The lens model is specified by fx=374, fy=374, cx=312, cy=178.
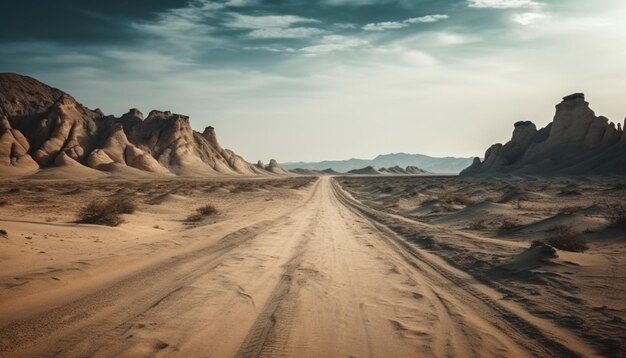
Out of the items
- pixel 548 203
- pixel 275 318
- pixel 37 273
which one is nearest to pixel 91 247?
pixel 37 273

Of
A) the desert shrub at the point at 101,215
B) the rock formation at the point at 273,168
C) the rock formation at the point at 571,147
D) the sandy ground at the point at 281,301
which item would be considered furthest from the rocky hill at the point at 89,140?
the rock formation at the point at 571,147

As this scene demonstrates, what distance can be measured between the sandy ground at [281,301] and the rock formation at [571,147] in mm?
64050

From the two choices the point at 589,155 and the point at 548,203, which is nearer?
the point at 548,203

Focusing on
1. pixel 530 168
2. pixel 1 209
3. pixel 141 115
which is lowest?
pixel 1 209

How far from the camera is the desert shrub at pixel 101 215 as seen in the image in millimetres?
13281

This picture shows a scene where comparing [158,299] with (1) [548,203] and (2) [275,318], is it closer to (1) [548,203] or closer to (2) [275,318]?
(2) [275,318]

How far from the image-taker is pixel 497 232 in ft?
45.3

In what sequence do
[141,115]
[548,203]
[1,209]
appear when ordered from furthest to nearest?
1. [141,115]
2. [548,203]
3. [1,209]

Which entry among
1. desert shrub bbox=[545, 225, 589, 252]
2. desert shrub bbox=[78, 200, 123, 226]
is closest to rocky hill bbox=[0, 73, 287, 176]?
desert shrub bbox=[78, 200, 123, 226]

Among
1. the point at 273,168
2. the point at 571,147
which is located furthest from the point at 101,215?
the point at 273,168

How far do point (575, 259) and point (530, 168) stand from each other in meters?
74.7

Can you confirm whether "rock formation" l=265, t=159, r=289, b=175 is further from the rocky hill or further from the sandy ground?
the sandy ground

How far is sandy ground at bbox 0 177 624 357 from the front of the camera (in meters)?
4.44

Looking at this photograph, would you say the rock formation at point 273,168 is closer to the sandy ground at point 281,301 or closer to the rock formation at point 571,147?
the rock formation at point 571,147
